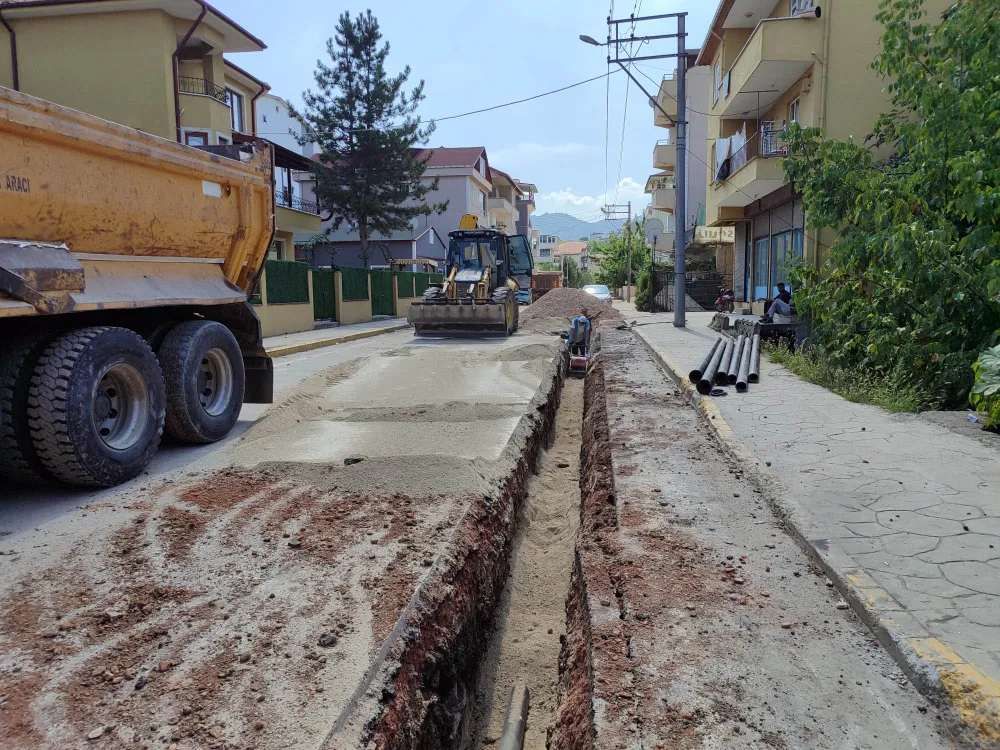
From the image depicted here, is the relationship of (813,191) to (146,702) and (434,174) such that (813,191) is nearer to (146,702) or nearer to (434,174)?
(146,702)

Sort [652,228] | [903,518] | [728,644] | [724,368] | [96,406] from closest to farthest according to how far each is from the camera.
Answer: [728,644] < [903,518] < [96,406] < [724,368] < [652,228]

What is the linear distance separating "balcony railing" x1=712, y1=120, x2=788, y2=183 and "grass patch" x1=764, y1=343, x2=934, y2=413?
7742 mm

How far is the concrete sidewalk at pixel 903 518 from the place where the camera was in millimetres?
2803

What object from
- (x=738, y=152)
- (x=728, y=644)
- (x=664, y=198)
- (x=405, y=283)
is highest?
(x=664, y=198)

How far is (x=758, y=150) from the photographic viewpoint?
1820cm

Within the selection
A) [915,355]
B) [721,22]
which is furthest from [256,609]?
[721,22]

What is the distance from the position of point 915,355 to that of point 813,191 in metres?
3.00

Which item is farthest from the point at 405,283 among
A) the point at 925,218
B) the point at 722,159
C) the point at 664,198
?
the point at 925,218

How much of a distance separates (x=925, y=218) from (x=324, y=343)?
12401 millimetres

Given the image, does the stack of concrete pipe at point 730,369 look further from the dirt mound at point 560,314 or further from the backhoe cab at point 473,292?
the dirt mound at point 560,314

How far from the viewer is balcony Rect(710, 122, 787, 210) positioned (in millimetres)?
17031

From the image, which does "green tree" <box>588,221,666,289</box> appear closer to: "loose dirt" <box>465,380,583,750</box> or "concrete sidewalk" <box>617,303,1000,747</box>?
"concrete sidewalk" <box>617,303,1000,747</box>

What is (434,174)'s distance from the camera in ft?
150

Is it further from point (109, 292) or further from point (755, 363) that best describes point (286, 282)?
point (109, 292)
